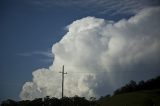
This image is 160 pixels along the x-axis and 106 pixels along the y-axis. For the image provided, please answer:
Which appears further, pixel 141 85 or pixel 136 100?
pixel 141 85

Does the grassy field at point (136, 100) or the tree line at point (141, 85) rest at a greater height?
the tree line at point (141, 85)

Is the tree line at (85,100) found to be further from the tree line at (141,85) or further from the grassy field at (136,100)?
the grassy field at (136,100)

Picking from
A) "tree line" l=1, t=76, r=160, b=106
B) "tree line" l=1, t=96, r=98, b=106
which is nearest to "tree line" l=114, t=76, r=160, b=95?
"tree line" l=1, t=76, r=160, b=106

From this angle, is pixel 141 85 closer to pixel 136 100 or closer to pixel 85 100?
pixel 85 100

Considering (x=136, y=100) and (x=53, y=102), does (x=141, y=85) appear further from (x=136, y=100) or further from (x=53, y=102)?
(x=136, y=100)

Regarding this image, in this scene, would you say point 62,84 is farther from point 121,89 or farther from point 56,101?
point 121,89

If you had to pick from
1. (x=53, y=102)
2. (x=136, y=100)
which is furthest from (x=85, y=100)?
(x=136, y=100)

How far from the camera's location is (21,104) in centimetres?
13025

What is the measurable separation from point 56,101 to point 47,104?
545 cm

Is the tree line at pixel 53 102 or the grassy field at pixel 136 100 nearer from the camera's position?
the grassy field at pixel 136 100

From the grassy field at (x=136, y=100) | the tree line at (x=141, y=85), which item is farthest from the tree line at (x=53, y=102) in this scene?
the grassy field at (x=136, y=100)

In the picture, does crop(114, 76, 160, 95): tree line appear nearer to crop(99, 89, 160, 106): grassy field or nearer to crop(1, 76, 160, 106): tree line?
crop(1, 76, 160, 106): tree line

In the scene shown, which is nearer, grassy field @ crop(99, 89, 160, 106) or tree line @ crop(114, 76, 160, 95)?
grassy field @ crop(99, 89, 160, 106)

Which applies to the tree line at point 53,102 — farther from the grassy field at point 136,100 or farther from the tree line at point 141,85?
the grassy field at point 136,100
